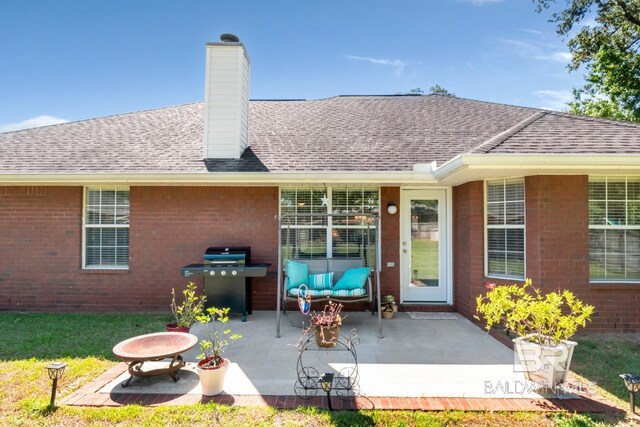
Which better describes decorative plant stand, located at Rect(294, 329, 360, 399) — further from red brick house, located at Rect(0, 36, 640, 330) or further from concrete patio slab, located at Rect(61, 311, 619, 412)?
red brick house, located at Rect(0, 36, 640, 330)

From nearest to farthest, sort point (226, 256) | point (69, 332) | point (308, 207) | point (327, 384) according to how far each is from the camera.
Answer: point (327, 384), point (69, 332), point (226, 256), point (308, 207)

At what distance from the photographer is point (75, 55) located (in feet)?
36.6

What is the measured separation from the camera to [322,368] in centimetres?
431

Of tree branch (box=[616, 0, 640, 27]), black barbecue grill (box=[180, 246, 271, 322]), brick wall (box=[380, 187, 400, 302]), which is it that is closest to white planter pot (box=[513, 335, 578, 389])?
brick wall (box=[380, 187, 400, 302])

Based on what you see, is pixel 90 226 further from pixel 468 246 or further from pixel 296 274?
pixel 468 246

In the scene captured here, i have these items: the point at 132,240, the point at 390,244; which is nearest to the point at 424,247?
the point at 390,244

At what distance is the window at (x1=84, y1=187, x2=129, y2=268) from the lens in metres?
7.28

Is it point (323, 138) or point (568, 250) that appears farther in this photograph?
point (323, 138)

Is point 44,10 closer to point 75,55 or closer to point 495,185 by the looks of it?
point 75,55

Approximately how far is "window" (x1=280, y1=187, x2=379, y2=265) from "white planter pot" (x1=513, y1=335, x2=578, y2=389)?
3.67 m

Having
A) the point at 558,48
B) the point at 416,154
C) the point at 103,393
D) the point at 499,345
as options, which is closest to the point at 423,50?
the point at 558,48

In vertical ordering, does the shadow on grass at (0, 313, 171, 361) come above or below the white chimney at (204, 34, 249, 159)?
below

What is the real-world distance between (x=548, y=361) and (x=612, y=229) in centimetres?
342

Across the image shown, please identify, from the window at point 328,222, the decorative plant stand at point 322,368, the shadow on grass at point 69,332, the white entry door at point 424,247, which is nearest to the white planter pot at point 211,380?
the decorative plant stand at point 322,368
